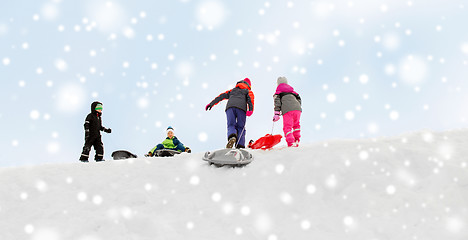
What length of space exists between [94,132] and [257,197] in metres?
6.00

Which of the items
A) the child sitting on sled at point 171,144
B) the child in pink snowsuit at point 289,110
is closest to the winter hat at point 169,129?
the child sitting on sled at point 171,144

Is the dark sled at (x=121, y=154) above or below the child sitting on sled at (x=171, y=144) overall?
below

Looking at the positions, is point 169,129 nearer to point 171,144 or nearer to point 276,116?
point 171,144

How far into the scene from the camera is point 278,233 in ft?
16.6

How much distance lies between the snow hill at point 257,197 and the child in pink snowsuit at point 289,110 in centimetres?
139

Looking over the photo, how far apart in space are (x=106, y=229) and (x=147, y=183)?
1.44 m

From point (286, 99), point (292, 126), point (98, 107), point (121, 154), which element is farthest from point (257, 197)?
point (98, 107)

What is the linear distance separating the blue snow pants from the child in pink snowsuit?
2.92ft

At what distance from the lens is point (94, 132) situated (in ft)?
33.5

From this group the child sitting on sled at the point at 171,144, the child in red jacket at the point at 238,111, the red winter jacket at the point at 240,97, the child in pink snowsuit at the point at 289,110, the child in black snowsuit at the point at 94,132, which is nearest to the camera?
the child in pink snowsuit at the point at 289,110

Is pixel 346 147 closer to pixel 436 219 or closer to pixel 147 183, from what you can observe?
pixel 436 219

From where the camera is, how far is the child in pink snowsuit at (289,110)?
353 inches

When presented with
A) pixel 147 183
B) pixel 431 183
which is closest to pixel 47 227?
pixel 147 183

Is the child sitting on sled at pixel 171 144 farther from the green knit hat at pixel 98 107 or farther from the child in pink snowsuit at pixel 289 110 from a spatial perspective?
the child in pink snowsuit at pixel 289 110
